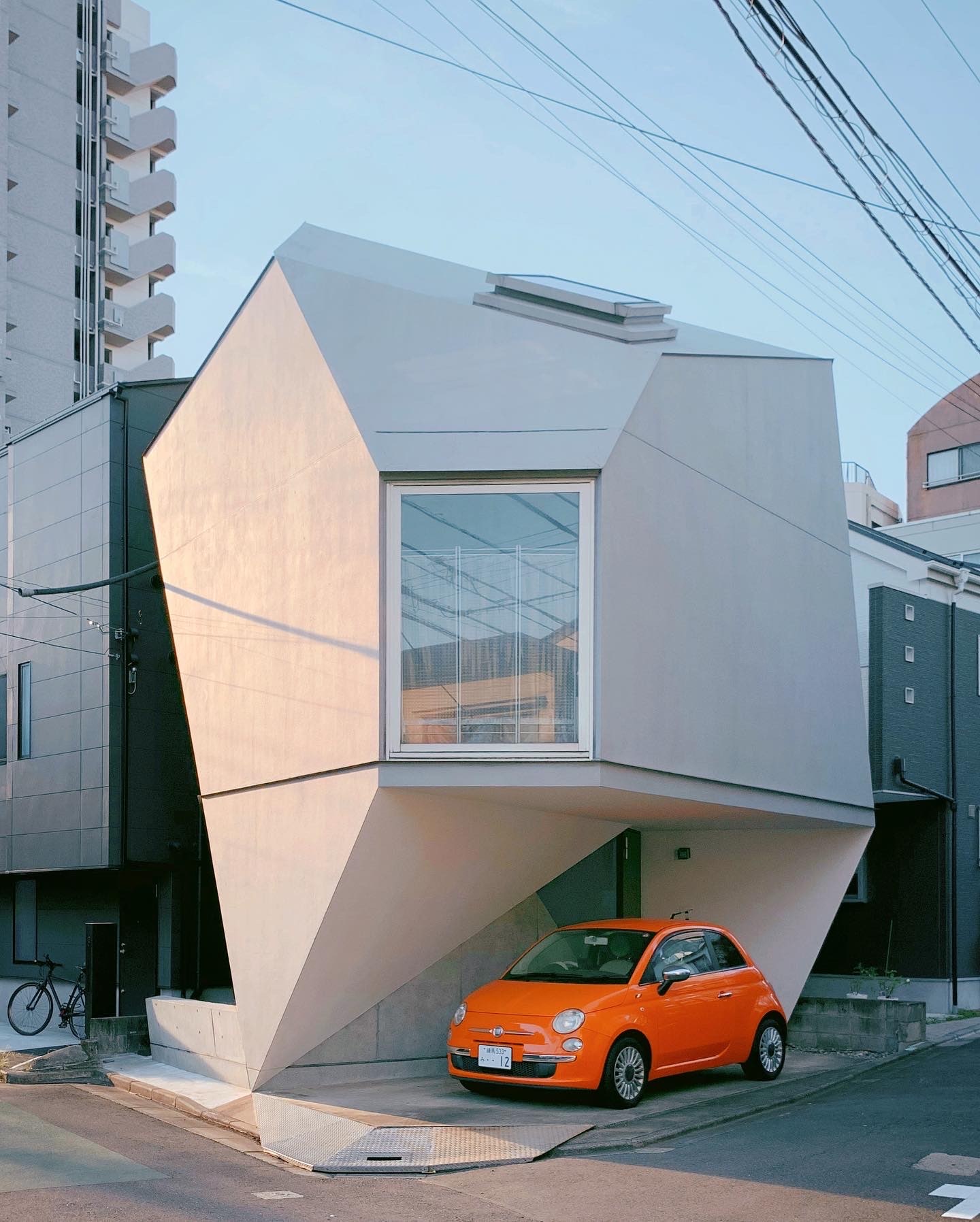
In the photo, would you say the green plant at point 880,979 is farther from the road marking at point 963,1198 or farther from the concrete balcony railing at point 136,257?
the concrete balcony railing at point 136,257

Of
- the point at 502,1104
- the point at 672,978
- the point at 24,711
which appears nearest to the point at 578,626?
the point at 672,978

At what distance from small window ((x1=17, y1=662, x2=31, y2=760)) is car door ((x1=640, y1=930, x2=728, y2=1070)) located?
11.5 meters

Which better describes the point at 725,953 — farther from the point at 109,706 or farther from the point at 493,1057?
the point at 109,706

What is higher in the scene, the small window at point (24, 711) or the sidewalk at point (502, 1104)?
the small window at point (24, 711)

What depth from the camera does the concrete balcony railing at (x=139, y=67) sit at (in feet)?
173

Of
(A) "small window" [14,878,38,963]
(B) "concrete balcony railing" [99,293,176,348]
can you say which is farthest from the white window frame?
(B) "concrete balcony railing" [99,293,176,348]

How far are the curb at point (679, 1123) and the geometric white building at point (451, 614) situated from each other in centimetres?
272

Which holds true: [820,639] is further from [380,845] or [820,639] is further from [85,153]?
[85,153]

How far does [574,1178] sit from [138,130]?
172ft

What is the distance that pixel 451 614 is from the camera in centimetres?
1227

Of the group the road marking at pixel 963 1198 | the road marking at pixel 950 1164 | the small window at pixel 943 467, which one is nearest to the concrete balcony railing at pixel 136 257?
the small window at pixel 943 467

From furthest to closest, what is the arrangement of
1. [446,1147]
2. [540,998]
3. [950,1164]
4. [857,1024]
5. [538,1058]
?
[857,1024] → [540,998] → [538,1058] → [446,1147] → [950,1164]

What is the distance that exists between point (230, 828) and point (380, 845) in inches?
117

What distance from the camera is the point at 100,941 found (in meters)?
16.5
